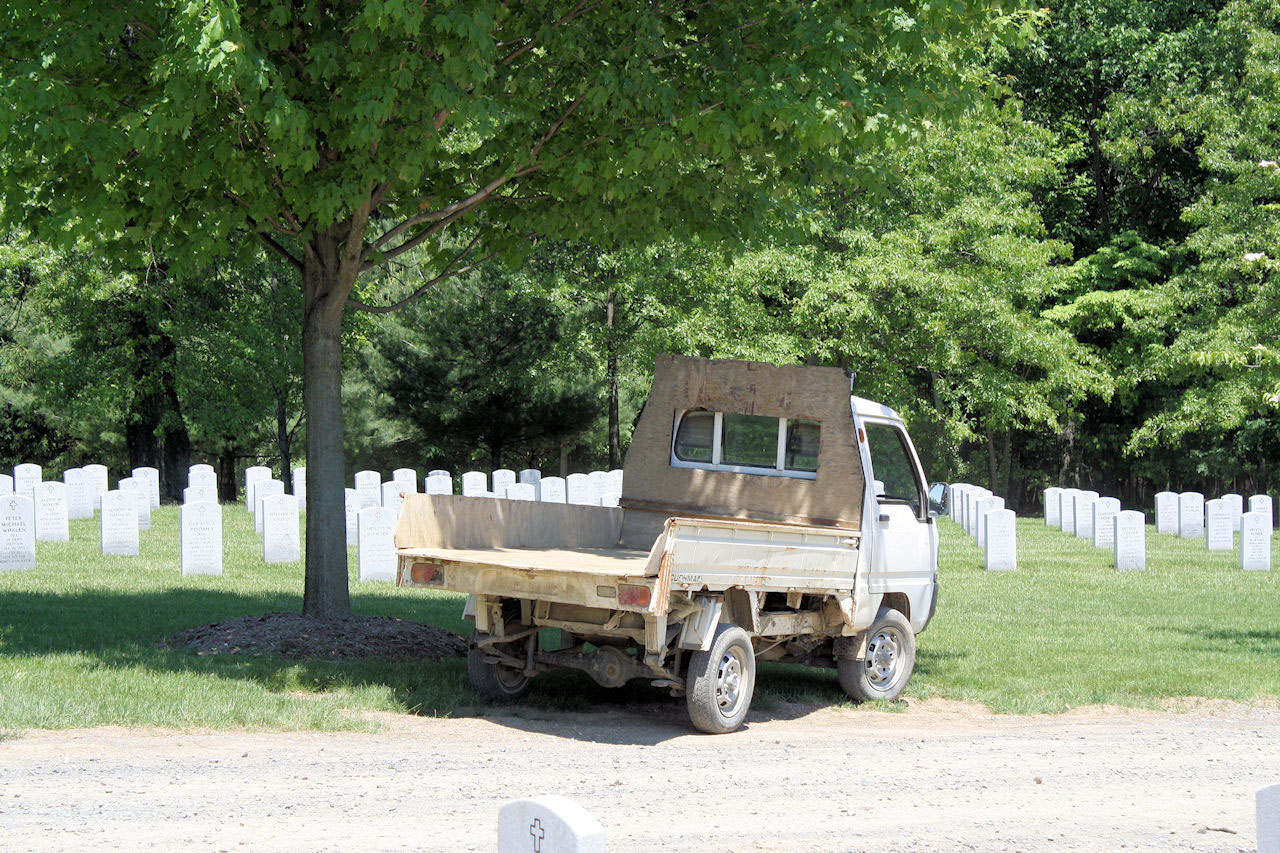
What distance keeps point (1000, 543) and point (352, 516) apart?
33.5 feet

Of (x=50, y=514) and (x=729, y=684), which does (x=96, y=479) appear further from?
(x=729, y=684)

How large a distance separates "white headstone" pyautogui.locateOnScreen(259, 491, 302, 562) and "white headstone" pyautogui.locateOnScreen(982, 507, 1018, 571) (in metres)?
10.6

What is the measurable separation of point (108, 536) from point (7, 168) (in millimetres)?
9089

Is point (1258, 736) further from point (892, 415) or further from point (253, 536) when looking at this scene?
point (253, 536)

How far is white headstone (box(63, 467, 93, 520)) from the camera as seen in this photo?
23578 millimetres

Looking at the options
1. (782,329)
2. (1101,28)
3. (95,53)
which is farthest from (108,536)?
(1101,28)

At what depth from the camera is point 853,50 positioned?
9.11 meters

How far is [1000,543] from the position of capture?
19.8 m

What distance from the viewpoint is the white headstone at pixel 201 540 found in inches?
628

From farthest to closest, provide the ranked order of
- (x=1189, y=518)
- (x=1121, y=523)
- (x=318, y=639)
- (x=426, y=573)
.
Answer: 1. (x=1189, y=518)
2. (x=1121, y=523)
3. (x=318, y=639)
4. (x=426, y=573)

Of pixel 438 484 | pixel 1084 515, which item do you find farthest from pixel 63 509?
pixel 1084 515

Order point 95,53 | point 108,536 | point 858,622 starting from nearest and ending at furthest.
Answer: point 95,53 → point 858,622 → point 108,536

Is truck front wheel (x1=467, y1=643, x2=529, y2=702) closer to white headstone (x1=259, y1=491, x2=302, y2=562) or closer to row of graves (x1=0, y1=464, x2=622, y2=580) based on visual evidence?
row of graves (x1=0, y1=464, x2=622, y2=580)

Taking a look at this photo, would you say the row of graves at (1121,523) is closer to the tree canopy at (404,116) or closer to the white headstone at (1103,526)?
the white headstone at (1103,526)
